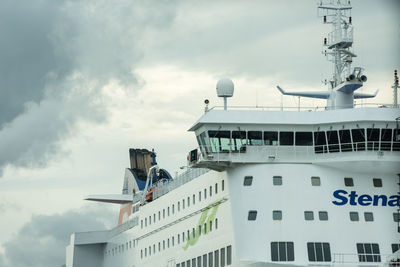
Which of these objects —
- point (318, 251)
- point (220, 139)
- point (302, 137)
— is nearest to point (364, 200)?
point (318, 251)

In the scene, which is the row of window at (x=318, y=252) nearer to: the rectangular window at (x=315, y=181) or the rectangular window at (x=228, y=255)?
the rectangular window at (x=228, y=255)

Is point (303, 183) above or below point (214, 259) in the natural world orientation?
above

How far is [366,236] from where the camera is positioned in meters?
44.8

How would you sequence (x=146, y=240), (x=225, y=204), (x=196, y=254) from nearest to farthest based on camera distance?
(x=225, y=204)
(x=196, y=254)
(x=146, y=240)

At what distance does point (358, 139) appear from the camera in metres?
45.9

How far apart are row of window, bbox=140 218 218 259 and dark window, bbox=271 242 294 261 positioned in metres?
5.40

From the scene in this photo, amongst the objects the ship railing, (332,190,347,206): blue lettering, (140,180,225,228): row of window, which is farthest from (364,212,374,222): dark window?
the ship railing

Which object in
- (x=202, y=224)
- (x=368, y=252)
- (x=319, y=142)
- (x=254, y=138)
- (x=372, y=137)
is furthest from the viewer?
(x=202, y=224)

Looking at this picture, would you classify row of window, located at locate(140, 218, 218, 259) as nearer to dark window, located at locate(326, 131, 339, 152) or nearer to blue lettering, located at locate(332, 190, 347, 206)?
blue lettering, located at locate(332, 190, 347, 206)

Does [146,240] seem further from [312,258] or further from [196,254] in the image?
[312,258]

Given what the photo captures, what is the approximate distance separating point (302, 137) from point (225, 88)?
5304 mm

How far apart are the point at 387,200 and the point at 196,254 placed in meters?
12.3

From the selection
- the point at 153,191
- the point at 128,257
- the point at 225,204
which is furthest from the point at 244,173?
the point at 128,257

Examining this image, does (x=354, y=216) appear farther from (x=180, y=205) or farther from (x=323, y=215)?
(x=180, y=205)
